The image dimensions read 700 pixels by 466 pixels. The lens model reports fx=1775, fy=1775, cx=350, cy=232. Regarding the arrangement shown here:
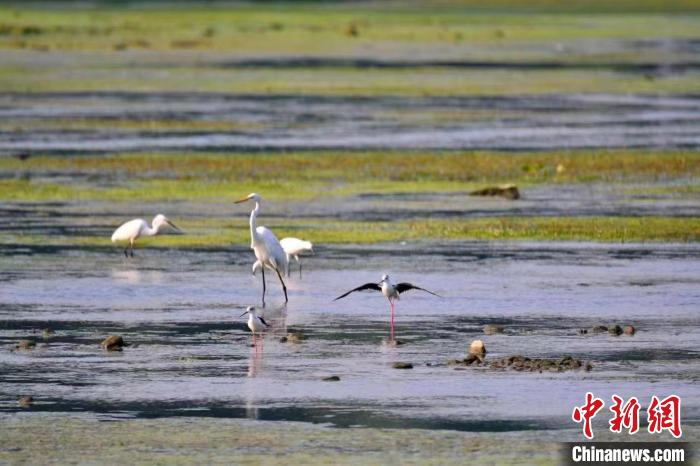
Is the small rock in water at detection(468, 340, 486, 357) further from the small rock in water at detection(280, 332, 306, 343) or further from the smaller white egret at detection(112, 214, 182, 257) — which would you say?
the smaller white egret at detection(112, 214, 182, 257)

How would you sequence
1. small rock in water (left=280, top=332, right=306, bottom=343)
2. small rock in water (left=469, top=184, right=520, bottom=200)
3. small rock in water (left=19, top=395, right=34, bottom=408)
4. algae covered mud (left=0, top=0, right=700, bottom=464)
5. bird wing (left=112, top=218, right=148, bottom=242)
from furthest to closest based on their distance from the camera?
small rock in water (left=469, top=184, right=520, bottom=200) < bird wing (left=112, top=218, right=148, bottom=242) < small rock in water (left=280, top=332, right=306, bottom=343) < small rock in water (left=19, top=395, right=34, bottom=408) < algae covered mud (left=0, top=0, right=700, bottom=464)

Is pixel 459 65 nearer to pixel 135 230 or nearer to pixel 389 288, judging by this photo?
pixel 135 230

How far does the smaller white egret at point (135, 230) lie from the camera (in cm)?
2509

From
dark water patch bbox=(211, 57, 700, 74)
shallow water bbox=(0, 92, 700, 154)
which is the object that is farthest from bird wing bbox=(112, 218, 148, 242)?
dark water patch bbox=(211, 57, 700, 74)

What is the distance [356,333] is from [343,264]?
489 centimetres

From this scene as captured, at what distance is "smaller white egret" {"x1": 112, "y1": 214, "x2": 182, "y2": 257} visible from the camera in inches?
988

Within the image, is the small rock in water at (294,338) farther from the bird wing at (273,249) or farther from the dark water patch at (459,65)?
the dark water patch at (459,65)

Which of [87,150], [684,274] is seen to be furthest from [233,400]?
[87,150]

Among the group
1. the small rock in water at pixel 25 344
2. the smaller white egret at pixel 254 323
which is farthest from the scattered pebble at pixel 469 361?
the small rock in water at pixel 25 344

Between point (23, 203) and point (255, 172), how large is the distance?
5.67 m

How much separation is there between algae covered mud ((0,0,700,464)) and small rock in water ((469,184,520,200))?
268 millimetres

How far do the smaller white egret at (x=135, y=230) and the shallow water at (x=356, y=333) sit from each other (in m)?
0.29

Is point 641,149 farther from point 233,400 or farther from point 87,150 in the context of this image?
point 233,400

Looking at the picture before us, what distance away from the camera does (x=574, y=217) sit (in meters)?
28.2
